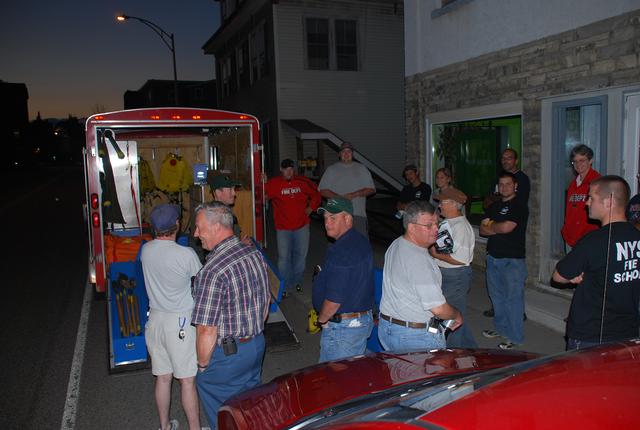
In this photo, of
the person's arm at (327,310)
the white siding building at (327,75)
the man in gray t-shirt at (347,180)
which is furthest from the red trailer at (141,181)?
the white siding building at (327,75)

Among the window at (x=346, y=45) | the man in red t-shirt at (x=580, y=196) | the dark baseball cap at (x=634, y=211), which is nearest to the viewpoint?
the dark baseball cap at (x=634, y=211)

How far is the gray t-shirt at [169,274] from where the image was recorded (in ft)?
13.2

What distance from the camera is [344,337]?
4027 millimetres

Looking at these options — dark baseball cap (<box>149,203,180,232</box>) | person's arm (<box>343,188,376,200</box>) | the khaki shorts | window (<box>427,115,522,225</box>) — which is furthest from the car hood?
window (<box>427,115,522,225</box>)

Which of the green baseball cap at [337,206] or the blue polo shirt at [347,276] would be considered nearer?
the blue polo shirt at [347,276]

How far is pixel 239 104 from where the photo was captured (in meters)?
24.7

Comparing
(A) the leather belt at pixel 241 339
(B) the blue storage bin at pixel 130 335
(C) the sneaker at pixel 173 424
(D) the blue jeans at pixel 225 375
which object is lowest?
(C) the sneaker at pixel 173 424

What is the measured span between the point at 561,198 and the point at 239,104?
19.3 m

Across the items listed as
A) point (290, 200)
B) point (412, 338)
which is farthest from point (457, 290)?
point (290, 200)

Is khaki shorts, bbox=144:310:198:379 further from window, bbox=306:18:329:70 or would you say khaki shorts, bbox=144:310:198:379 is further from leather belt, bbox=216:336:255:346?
window, bbox=306:18:329:70

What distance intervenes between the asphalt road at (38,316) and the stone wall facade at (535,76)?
6.32 metres

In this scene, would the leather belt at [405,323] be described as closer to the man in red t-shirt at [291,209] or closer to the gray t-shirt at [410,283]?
the gray t-shirt at [410,283]

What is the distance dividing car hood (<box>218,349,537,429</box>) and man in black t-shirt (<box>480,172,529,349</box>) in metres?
2.57

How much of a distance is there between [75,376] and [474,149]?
766 cm
